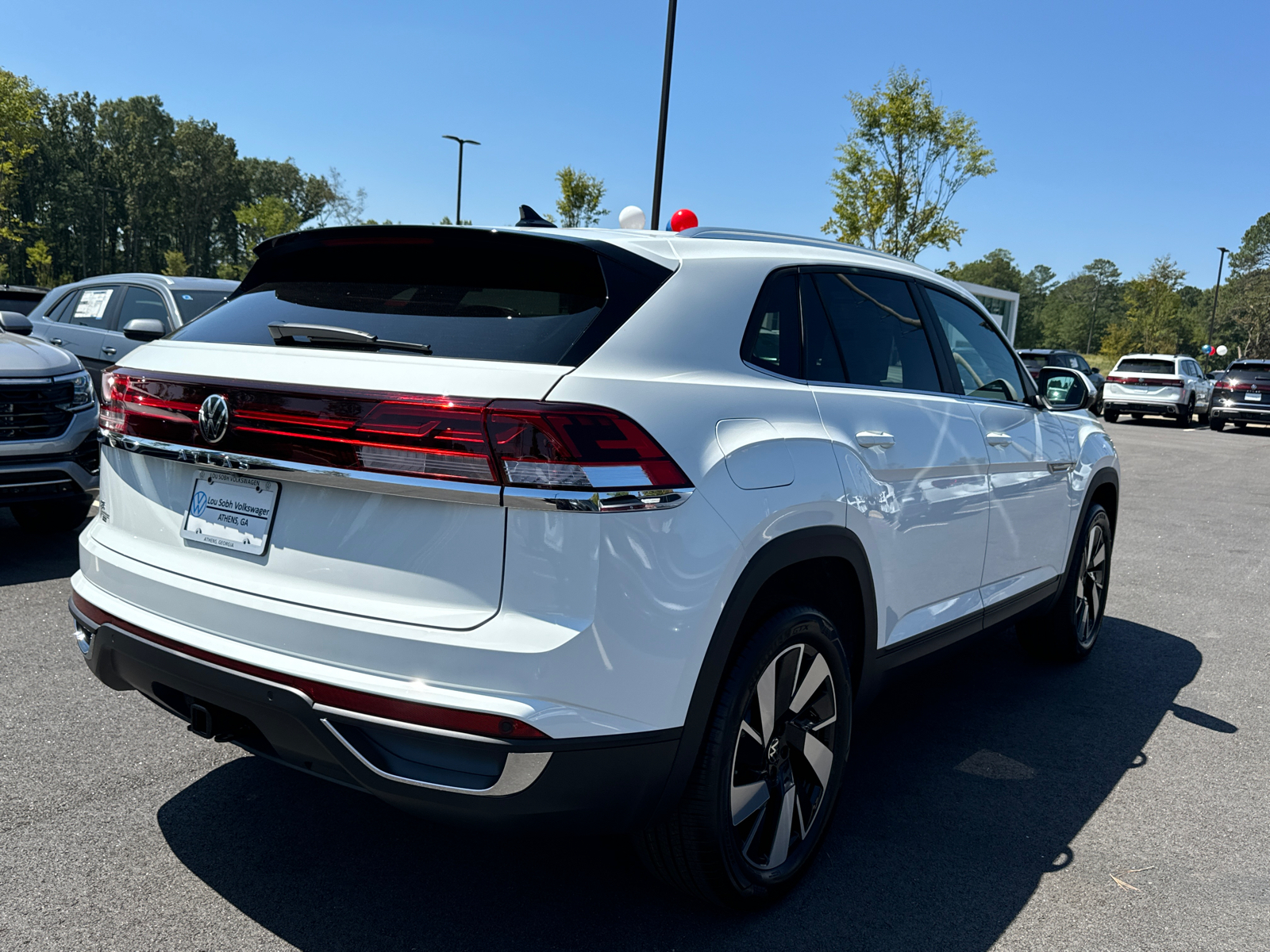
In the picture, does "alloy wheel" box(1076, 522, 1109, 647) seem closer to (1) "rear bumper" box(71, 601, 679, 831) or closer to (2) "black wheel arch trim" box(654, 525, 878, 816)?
(2) "black wheel arch trim" box(654, 525, 878, 816)

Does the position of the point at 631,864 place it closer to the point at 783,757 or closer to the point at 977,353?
the point at 783,757

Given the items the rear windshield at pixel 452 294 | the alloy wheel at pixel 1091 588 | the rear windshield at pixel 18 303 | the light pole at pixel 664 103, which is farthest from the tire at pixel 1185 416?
the rear windshield at pixel 452 294

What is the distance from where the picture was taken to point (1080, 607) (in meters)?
4.87

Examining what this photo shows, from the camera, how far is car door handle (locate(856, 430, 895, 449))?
283 centimetres

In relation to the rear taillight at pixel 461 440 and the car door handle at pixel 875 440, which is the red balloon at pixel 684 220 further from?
the rear taillight at pixel 461 440

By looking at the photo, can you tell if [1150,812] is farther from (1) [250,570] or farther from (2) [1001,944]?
(1) [250,570]

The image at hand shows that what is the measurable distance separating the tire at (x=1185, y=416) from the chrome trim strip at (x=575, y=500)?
27272mm

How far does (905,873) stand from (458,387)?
6.40ft

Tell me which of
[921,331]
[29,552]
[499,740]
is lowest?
[29,552]

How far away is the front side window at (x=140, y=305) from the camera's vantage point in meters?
9.06

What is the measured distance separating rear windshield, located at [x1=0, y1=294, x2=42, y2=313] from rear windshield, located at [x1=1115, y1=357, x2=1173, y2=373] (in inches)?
954

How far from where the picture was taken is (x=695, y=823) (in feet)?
7.69

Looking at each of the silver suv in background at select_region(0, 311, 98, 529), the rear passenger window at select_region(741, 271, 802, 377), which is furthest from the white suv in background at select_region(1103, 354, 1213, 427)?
the rear passenger window at select_region(741, 271, 802, 377)

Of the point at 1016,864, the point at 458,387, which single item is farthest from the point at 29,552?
the point at 1016,864
